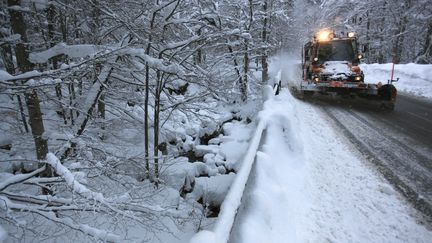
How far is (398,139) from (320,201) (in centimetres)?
425

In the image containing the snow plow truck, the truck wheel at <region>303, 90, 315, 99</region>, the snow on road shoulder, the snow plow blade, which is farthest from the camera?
the truck wheel at <region>303, 90, 315, 99</region>

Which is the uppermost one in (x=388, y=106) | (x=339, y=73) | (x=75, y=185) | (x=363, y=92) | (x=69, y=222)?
(x=339, y=73)

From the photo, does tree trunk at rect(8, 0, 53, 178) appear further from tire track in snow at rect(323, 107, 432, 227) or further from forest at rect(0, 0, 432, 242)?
tire track in snow at rect(323, 107, 432, 227)

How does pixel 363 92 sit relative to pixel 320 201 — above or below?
above

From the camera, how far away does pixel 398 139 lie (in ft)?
23.1

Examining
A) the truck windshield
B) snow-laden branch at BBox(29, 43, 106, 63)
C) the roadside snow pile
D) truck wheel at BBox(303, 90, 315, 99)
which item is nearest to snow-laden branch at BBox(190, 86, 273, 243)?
snow-laden branch at BBox(29, 43, 106, 63)

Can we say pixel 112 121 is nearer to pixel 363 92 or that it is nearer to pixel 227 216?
pixel 227 216

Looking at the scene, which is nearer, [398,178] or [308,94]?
[398,178]

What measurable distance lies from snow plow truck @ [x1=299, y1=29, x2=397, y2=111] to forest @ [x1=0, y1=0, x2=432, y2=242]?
116 inches

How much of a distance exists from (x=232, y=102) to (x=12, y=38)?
A: 35.3 feet

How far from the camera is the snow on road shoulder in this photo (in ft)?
11.0

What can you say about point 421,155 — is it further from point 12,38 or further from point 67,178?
point 12,38

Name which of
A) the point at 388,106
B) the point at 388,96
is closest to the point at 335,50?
the point at 388,96

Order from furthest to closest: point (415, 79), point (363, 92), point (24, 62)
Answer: point (415, 79), point (363, 92), point (24, 62)
